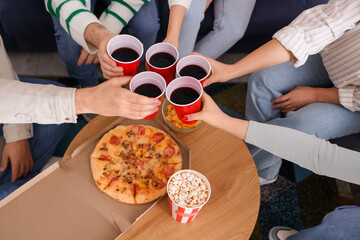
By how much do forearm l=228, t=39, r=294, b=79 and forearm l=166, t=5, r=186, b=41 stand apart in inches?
13.4

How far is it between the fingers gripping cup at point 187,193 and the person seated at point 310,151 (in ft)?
0.86

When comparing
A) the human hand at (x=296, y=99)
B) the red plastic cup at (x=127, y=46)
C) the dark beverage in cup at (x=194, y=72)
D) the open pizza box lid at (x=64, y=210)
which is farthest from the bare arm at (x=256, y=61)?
the open pizza box lid at (x=64, y=210)

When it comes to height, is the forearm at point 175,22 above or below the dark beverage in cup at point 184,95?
above

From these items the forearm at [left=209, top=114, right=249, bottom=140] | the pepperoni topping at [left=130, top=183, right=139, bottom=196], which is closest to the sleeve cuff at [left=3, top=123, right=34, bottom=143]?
the pepperoni topping at [left=130, top=183, right=139, bottom=196]

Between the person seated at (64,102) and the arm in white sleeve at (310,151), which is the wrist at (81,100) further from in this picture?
the arm in white sleeve at (310,151)

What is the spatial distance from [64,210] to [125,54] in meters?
0.72

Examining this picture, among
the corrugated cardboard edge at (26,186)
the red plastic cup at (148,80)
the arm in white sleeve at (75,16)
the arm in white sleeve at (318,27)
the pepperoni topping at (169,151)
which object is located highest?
the arm in white sleeve at (318,27)

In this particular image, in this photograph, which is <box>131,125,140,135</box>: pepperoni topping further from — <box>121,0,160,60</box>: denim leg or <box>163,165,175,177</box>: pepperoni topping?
<box>121,0,160,60</box>: denim leg

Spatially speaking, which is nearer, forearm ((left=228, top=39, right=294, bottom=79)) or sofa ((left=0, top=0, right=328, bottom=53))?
forearm ((left=228, top=39, right=294, bottom=79))

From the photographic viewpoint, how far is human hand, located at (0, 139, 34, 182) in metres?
1.44

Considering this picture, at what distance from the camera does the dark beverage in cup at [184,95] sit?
114cm

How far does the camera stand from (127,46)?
120 cm

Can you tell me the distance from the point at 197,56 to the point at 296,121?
74 centimetres

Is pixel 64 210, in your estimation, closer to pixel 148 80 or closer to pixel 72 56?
pixel 148 80
